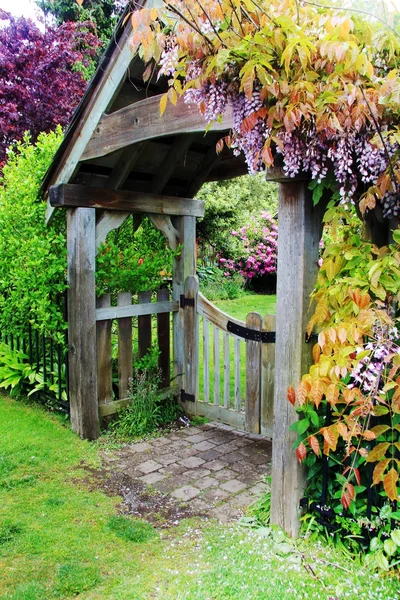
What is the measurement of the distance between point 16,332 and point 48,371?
596 mm

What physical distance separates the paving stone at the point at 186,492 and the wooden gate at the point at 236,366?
3.71 ft

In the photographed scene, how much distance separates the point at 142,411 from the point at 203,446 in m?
0.72

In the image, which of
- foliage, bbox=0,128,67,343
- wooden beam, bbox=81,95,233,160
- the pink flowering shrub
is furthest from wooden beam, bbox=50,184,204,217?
the pink flowering shrub

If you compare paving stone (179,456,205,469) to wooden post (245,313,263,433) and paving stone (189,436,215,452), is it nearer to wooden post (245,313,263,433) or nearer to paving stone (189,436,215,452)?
paving stone (189,436,215,452)

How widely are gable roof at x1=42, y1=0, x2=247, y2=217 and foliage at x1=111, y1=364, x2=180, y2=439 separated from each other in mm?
1900

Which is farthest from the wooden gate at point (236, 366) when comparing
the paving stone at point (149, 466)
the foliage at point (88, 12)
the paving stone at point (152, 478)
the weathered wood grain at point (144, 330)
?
the foliage at point (88, 12)

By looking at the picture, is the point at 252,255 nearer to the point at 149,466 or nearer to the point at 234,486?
the point at 149,466

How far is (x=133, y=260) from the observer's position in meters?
5.24

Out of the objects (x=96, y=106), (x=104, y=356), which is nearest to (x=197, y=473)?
(x=104, y=356)

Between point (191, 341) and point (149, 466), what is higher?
point (191, 341)

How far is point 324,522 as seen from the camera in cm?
288

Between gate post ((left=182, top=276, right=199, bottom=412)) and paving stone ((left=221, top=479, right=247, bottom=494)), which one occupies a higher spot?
gate post ((left=182, top=276, right=199, bottom=412))

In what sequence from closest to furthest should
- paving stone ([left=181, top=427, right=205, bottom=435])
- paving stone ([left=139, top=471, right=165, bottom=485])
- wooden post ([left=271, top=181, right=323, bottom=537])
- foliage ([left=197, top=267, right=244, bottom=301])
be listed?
wooden post ([left=271, top=181, right=323, bottom=537]), paving stone ([left=139, top=471, right=165, bottom=485]), paving stone ([left=181, top=427, right=205, bottom=435]), foliage ([left=197, top=267, right=244, bottom=301])

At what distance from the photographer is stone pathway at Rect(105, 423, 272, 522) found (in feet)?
11.9
